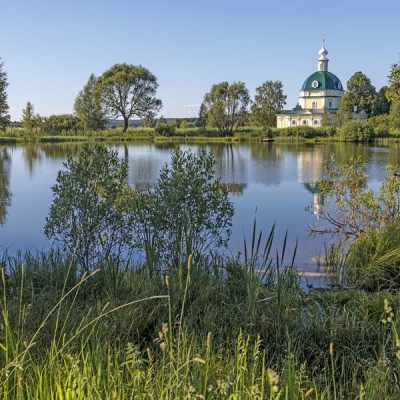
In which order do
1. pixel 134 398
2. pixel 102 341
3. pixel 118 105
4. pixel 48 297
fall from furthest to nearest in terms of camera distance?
1. pixel 118 105
2. pixel 48 297
3. pixel 102 341
4. pixel 134 398

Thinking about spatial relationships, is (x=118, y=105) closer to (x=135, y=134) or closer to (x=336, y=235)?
(x=135, y=134)

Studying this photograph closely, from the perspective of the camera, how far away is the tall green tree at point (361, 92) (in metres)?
69.8

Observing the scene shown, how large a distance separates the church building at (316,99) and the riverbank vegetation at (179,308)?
7196 cm

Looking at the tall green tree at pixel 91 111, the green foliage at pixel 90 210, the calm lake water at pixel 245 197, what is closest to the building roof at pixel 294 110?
the tall green tree at pixel 91 111

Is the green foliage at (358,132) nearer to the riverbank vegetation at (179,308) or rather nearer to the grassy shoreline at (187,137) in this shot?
the grassy shoreline at (187,137)

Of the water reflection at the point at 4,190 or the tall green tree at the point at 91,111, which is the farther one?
the tall green tree at the point at 91,111

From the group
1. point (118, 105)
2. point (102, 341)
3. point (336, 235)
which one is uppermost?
point (118, 105)

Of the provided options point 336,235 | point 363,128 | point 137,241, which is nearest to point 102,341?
point 137,241

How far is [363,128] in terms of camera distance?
51.2 metres

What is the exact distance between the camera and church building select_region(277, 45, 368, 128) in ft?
256

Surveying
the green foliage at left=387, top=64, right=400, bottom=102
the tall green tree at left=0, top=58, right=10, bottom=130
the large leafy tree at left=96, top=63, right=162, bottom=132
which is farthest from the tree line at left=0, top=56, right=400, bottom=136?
the green foliage at left=387, top=64, right=400, bottom=102

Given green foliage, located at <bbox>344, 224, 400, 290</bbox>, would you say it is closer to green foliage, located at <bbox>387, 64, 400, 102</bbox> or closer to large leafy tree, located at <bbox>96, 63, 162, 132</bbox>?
green foliage, located at <bbox>387, 64, 400, 102</bbox>

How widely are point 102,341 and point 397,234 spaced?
5.17 metres

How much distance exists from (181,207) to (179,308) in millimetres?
2031
